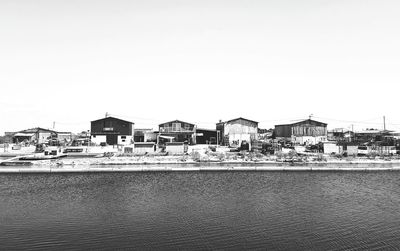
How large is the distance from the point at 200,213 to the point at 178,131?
4883 centimetres

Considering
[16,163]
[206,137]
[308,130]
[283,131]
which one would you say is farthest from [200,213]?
[283,131]

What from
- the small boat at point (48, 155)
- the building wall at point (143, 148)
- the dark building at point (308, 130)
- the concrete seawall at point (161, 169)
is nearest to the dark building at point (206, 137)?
the dark building at point (308, 130)

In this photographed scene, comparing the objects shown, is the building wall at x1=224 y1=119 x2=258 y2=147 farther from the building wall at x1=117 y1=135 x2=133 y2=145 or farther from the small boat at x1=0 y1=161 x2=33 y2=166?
the small boat at x1=0 y1=161 x2=33 y2=166

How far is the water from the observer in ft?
50.9

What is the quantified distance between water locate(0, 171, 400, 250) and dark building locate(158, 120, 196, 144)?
1370 inches

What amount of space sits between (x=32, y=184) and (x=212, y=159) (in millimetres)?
22112

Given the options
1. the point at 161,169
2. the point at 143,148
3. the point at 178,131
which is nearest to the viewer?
the point at 161,169

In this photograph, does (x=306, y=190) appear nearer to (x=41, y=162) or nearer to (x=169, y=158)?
(x=169, y=158)

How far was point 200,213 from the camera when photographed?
20.4m

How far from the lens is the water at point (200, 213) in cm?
1552

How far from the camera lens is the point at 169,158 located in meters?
45.3

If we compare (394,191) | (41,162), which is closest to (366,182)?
(394,191)

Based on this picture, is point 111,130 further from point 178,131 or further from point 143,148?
point 143,148

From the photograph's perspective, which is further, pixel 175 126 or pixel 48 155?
pixel 175 126
